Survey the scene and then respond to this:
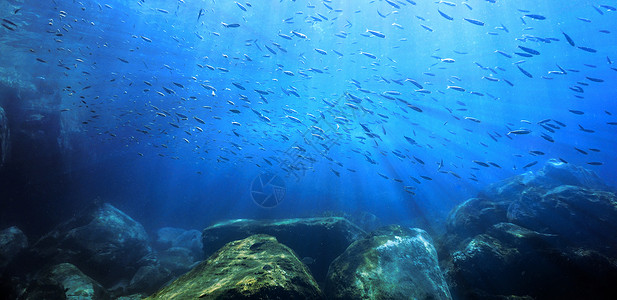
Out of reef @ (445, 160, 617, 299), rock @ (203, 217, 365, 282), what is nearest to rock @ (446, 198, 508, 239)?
reef @ (445, 160, 617, 299)

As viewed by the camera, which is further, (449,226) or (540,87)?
(540,87)

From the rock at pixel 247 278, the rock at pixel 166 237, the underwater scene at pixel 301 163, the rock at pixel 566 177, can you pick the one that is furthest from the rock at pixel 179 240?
the rock at pixel 566 177

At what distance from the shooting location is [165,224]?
23484mm

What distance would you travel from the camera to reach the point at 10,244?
889cm

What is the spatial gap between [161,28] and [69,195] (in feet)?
42.3

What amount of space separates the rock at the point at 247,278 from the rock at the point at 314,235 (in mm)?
3019

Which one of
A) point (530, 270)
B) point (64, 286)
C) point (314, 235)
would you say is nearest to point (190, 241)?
point (64, 286)

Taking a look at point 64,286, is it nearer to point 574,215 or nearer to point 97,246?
point 97,246

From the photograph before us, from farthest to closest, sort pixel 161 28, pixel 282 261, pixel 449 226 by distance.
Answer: pixel 161 28
pixel 449 226
pixel 282 261

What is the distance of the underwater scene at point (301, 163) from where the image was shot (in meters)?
5.30

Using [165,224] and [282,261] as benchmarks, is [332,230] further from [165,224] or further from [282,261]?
[165,224]

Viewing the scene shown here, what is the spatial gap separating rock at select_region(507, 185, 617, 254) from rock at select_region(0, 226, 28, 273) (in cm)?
1727

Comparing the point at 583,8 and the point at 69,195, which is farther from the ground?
the point at 583,8

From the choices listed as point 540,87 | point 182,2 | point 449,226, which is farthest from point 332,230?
point 540,87
